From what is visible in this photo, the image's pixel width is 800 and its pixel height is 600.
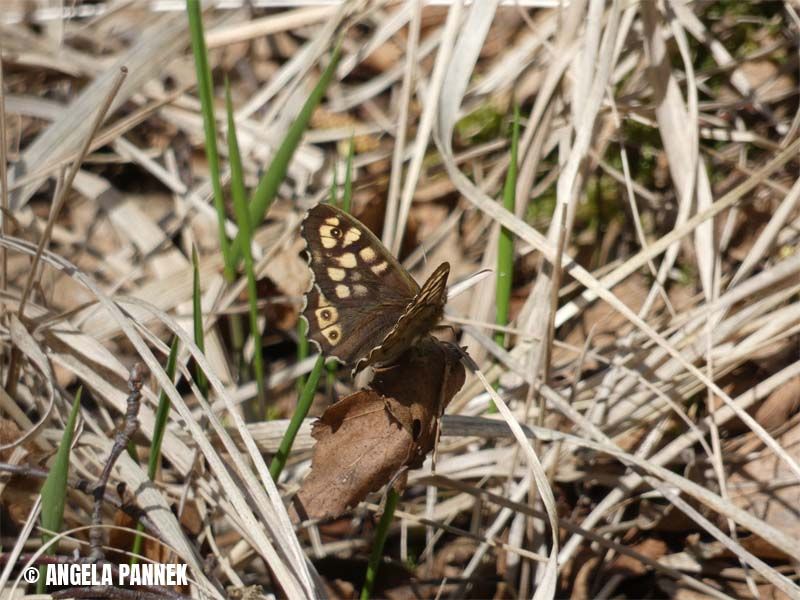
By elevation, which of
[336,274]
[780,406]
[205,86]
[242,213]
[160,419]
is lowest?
[780,406]

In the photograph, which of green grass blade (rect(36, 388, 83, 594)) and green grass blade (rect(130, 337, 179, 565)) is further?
green grass blade (rect(130, 337, 179, 565))

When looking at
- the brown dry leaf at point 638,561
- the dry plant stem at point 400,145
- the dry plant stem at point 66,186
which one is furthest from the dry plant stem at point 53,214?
the brown dry leaf at point 638,561

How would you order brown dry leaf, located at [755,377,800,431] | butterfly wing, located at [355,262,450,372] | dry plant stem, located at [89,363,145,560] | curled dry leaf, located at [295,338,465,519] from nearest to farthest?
butterfly wing, located at [355,262,450,372]
curled dry leaf, located at [295,338,465,519]
dry plant stem, located at [89,363,145,560]
brown dry leaf, located at [755,377,800,431]

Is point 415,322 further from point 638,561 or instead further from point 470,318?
point 638,561

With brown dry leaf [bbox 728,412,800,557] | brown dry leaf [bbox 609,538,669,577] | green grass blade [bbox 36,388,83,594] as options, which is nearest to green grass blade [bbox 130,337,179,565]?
green grass blade [bbox 36,388,83,594]

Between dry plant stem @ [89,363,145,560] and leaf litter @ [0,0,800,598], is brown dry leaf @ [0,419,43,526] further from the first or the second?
dry plant stem @ [89,363,145,560]

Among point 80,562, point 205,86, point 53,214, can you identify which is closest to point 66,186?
point 53,214

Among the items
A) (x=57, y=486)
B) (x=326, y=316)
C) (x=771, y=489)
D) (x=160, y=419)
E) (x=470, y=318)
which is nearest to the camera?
(x=57, y=486)

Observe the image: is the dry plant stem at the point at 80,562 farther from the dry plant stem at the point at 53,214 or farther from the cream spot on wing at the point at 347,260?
the cream spot on wing at the point at 347,260
